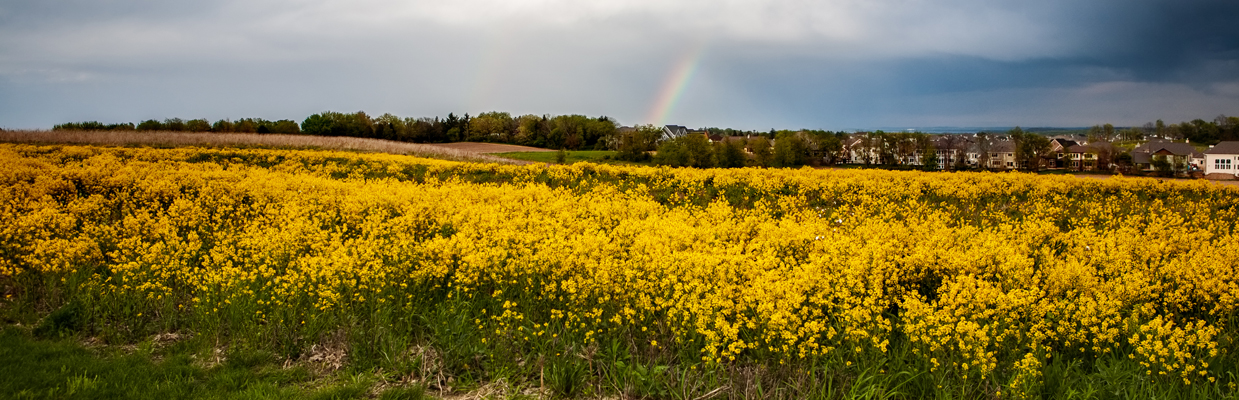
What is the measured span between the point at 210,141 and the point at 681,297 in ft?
156

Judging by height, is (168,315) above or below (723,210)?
below

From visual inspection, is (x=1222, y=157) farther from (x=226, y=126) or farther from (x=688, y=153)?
(x=226, y=126)

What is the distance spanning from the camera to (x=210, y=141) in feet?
144

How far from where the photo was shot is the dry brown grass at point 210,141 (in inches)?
1586

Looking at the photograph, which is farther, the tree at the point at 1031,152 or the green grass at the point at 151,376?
the tree at the point at 1031,152

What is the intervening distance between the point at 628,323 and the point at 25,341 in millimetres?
6054

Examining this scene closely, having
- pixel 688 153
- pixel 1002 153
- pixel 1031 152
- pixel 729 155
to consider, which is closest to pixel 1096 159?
pixel 1002 153

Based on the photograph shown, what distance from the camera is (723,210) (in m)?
11.4

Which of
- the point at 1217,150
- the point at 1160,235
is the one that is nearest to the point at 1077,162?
the point at 1217,150

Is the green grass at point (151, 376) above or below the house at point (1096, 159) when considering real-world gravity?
below

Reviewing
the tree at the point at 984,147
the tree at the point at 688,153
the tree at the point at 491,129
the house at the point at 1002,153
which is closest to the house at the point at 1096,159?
the house at the point at 1002,153

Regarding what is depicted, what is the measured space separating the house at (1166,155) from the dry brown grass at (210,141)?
6498 centimetres

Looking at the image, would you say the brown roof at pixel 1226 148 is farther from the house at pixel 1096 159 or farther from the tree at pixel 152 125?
the tree at pixel 152 125

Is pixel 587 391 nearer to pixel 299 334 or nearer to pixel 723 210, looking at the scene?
pixel 299 334
